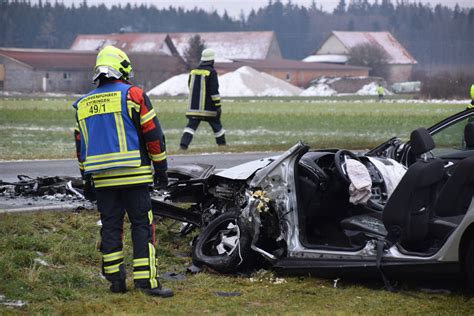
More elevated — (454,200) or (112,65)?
(112,65)

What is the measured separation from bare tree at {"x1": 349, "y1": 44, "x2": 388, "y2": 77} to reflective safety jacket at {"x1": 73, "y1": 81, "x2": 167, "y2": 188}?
299ft

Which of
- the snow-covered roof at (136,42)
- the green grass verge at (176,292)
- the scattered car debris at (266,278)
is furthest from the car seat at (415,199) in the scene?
the snow-covered roof at (136,42)

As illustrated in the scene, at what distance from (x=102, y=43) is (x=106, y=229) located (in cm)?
8736

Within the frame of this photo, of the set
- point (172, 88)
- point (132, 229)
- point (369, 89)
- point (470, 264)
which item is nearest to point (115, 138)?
point (132, 229)

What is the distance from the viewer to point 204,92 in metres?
17.2

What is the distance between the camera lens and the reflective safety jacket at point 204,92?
676 inches

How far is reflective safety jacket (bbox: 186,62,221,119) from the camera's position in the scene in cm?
1717

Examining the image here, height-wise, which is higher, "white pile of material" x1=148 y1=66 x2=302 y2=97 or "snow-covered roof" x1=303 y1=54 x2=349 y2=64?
"snow-covered roof" x1=303 y1=54 x2=349 y2=64

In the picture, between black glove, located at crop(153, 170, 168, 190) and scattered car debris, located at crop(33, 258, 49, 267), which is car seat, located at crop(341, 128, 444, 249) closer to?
black glove, located at crop(153, 170, 168, 190)

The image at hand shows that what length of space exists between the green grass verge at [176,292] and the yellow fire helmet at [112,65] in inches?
61.5

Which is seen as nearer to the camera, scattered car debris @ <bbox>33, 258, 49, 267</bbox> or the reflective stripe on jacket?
the reflective stripe on jacket

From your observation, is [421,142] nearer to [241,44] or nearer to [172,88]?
[172,88]

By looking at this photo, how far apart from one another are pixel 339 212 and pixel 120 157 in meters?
1.80

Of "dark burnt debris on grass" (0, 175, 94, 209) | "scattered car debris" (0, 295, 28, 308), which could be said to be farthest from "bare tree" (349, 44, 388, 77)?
"scattered car debris" (0, 295, 28, 308)
